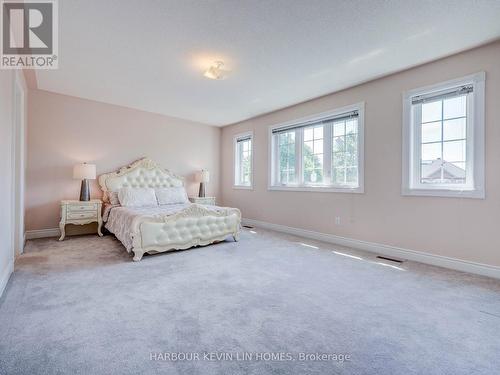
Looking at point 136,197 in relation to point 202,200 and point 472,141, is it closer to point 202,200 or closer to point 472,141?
point 202,200

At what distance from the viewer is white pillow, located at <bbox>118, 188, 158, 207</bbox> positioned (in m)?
4.44

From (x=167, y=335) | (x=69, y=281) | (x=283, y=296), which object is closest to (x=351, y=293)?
(x=283, y=296)

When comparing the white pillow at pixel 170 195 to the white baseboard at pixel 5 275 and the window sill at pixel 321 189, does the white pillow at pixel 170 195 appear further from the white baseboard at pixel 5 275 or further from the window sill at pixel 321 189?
the white baseboard at pixel 5 275

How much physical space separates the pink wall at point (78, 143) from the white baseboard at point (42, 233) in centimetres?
7

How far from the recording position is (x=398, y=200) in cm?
343

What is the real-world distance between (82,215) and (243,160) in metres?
3.57

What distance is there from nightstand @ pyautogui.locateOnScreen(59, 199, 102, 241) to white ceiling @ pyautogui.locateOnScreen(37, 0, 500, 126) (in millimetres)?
1918

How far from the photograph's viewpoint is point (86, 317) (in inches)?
72.4

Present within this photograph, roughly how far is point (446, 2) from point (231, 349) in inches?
123

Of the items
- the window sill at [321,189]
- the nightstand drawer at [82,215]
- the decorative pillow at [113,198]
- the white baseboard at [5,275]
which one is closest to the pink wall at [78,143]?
the decorative pillow at [113,198]

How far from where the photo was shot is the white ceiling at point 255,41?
86.7 inches

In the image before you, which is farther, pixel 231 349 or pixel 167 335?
pixel 167 335

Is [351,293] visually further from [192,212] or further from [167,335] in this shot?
[192,212]

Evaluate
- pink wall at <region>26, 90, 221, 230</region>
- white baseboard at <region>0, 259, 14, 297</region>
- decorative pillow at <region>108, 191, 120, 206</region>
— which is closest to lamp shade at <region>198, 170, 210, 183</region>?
pink wall at <region>26, 90, 221, 230</region>
